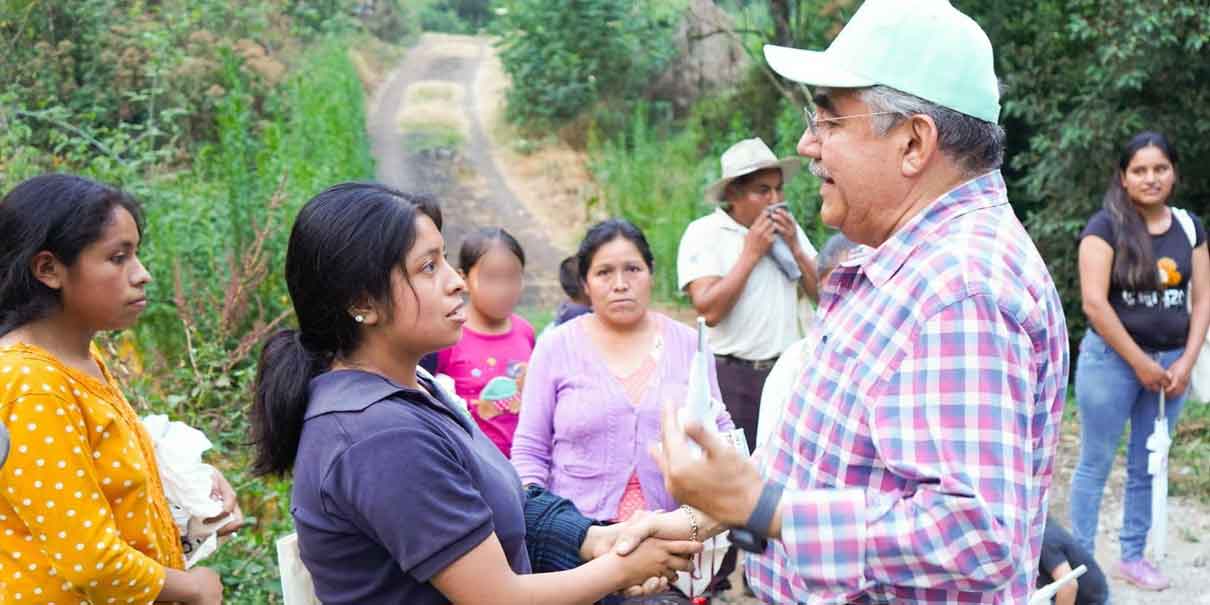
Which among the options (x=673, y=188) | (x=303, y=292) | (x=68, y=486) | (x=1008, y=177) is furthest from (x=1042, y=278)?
(x=673, y=188)

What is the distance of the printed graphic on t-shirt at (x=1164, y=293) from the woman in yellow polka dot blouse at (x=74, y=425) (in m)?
3.89

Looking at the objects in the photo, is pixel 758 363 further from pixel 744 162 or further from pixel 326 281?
pixel 326 281

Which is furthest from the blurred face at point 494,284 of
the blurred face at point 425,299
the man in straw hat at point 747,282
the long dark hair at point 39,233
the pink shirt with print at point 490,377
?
the blurred face at point 425,299

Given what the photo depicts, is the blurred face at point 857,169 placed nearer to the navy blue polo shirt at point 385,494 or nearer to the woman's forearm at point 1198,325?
the navy blue polo shirt at point 385,494

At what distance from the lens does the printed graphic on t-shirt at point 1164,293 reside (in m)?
4.47

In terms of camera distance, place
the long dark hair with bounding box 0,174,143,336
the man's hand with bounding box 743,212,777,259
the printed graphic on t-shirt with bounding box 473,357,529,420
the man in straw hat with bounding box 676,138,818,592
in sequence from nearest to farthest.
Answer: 1. the long dark hair with bounding box 0,174,143,336
2. the printed graphic on t-shirt with bounding box 473,357,529,420
3. the man's hand with bounding box 743,212,777,259
4. the man in straw hat with bounding box 676,138,818,592

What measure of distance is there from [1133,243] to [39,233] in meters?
4.14

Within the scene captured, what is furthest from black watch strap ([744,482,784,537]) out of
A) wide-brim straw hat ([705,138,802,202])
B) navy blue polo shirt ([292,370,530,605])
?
wide-brim straw hat ([705,138,802,202])

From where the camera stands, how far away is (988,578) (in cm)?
151

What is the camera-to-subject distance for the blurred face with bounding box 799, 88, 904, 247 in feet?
5.64

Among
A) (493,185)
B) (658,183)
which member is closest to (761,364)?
(658,183)

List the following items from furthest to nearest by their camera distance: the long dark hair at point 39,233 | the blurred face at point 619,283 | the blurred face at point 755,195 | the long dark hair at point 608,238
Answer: the blurred face at point 755,195
the long dark hair at point 608,238
the blurred face at point 619,283
the long dark hair at point 39,233

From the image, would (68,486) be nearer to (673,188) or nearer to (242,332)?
(242,332)

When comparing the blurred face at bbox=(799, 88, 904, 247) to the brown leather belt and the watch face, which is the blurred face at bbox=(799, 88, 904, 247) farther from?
the brown leather belt
